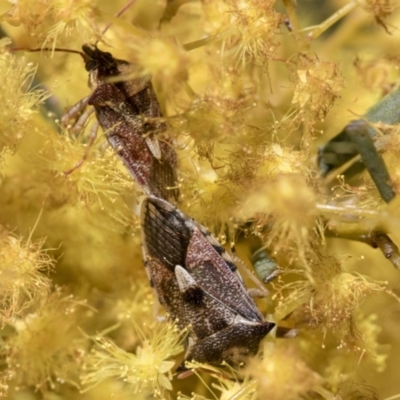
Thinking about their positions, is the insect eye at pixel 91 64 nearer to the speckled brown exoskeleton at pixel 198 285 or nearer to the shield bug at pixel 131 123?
the shield bug at pixel 131 123

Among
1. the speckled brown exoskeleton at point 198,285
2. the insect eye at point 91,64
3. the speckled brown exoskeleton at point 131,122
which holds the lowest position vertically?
the speckled brown exoskeleton at point 198,285

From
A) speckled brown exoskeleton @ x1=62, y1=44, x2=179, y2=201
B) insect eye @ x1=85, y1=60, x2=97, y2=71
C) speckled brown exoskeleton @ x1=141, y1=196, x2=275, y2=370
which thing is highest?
insect eye @ x1=85, y1=60, x2=97, y2=71

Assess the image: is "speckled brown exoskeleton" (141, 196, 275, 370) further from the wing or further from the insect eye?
the insect eye

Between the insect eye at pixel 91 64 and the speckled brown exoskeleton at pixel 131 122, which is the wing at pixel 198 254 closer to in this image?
the speckled brown exoskeleton at pixel 131 122

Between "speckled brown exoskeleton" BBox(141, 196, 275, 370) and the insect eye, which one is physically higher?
the insect eye

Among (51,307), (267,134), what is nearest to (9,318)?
(51,307)

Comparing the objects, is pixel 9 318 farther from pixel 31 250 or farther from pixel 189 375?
pixel 189 375

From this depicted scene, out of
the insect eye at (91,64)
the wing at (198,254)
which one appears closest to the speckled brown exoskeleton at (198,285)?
the wing at (198,254)

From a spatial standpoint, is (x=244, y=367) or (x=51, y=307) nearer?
(x=244, y=367)

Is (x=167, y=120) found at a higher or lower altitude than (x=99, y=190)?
higher

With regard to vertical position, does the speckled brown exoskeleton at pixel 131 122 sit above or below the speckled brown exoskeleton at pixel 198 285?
above

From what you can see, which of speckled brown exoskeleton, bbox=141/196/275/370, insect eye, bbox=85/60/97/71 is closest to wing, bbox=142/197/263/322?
speckled brown exoskeleton, bbox=141/196/275/370
